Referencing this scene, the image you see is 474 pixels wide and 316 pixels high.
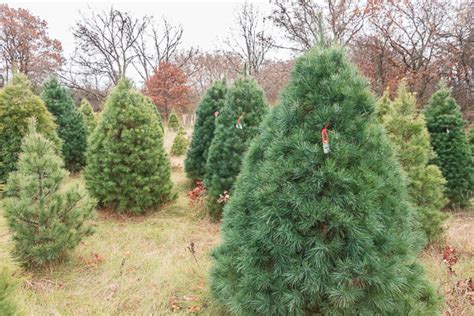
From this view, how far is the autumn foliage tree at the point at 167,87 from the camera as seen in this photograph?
23.7 m

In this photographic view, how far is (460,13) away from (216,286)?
626 inches

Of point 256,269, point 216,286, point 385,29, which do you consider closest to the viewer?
point 256,269

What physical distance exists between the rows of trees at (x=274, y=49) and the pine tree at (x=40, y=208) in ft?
8.99

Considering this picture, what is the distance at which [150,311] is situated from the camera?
102 inches

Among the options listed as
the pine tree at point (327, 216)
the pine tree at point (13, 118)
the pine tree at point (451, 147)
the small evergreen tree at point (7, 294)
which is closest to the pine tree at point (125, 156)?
the pine tree at point (13, 118)

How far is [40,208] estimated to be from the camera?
121 inches

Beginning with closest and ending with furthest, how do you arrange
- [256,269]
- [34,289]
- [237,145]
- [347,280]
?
[347,280]
[256,269]
[34,289]
[237,145]

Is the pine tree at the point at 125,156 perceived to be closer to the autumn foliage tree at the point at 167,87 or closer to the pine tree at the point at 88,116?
the pine tree at the point at 88,116

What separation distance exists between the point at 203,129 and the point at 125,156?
7.19 ft

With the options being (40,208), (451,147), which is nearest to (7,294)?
(40,208)

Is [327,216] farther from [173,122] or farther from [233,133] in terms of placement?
[173,122]

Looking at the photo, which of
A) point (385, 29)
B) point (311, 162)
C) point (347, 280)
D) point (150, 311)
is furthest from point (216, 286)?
point (385, 29)

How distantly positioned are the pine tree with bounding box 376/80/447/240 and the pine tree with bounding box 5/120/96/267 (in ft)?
12.4

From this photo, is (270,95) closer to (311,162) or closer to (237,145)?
(237,145)
